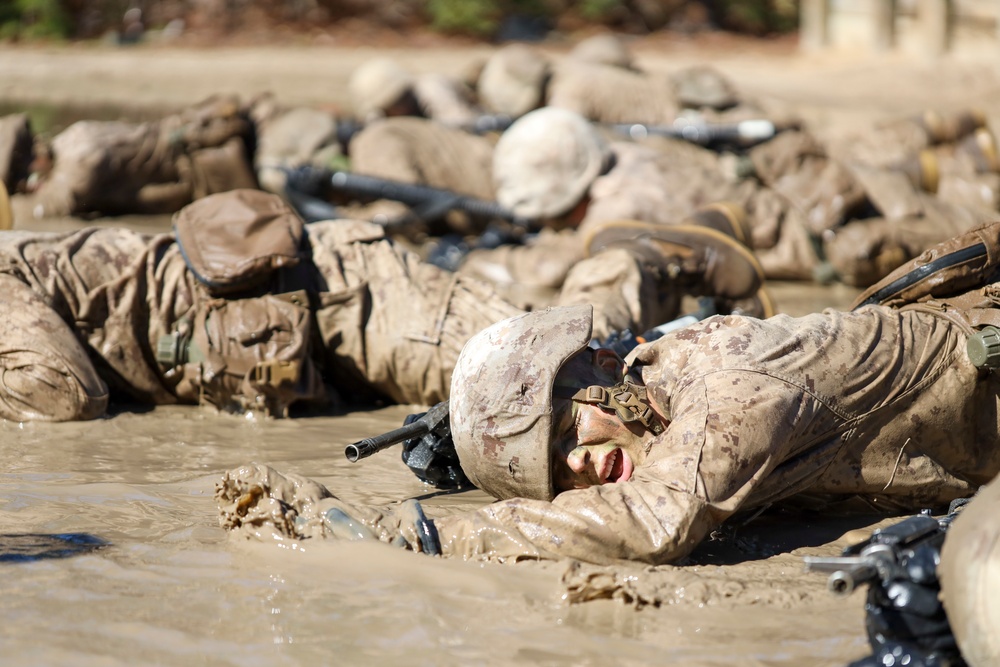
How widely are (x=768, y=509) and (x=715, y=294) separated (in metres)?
1.97

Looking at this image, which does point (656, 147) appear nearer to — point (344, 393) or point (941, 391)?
point (344, 393)

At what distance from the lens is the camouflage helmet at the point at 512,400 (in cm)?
295

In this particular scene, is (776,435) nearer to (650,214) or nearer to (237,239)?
(237,239)

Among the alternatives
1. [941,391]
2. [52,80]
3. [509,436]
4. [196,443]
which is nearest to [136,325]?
[196,443]

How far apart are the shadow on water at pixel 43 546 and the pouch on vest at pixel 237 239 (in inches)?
53.3

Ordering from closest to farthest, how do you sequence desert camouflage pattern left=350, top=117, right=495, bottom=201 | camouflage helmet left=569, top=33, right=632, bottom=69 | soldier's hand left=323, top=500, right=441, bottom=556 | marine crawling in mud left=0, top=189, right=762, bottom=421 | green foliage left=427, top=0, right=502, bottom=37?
soldier's hand left=323, top=500, right=441, bottom=556 → marine crawling in mud left=0, top=189, right=762, bottom=421 → desert camouflage pattern left=350, top=117, right=495, bottom=201 → camouflage helmet left=569, top=33, right=632, bottom=69 → green foliage left=427, top=0, right=502, bottom=37

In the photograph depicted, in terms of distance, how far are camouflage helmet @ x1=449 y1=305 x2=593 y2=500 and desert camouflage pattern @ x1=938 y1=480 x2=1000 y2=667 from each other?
108cm

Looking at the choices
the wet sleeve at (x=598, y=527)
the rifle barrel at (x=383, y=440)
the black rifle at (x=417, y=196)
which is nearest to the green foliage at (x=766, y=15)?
the black rifle at (x=417, y=196)

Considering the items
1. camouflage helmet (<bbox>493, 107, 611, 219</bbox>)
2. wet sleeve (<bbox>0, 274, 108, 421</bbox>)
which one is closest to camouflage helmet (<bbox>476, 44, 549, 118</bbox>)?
camouflage helmet (<bbox>493, 107, 611, 219</bbox>)

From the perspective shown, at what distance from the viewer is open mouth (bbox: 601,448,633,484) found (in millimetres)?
3020

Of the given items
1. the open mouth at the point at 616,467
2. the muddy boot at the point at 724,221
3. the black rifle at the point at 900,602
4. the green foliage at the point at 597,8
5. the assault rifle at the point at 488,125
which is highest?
the black rifle at the point at 900,602

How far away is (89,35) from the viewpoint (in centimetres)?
1627

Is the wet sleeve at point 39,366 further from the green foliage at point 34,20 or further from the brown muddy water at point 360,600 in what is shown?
the green foliage at point 34,20

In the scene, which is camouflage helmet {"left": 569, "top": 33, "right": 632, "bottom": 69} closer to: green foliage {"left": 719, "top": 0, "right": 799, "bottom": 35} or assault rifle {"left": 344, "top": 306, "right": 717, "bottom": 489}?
assault rifle {"left": 344, "top": 306, "right": 717, "bottom": 489}
